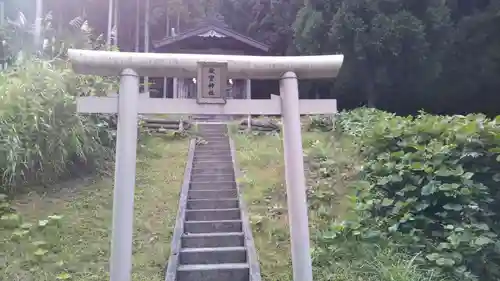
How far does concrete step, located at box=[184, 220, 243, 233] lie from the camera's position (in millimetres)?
6230

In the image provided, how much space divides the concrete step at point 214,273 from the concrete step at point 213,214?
1.52 meters

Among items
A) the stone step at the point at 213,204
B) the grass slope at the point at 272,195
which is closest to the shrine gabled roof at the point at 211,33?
the grass slope at the point at 272,195

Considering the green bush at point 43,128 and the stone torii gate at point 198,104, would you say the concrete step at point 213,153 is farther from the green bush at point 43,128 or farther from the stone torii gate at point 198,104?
the stone torii gate at point 198,104

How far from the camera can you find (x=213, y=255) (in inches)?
216

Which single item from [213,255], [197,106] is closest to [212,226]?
[213,255]

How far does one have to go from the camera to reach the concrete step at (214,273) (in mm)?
5117

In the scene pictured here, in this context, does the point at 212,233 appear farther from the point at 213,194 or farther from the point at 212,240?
the point at 213,194

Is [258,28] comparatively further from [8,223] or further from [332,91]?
[8,223]

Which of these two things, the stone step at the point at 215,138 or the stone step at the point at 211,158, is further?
the stone step at the point at 215,138

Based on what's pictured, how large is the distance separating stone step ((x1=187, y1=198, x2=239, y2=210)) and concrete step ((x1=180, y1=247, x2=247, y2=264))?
1516 mm

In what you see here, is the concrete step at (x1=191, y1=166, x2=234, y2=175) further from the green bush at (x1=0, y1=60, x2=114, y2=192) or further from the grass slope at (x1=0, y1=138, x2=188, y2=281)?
the green bush at (x1=0, y1=60, x2=114, y2=192)

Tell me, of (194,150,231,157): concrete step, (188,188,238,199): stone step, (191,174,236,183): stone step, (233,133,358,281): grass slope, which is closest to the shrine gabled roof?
(233,133,358,281): grass slope

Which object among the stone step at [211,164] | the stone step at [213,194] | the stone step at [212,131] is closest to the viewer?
the stone step at [213,194]

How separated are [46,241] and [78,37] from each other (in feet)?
18.2
